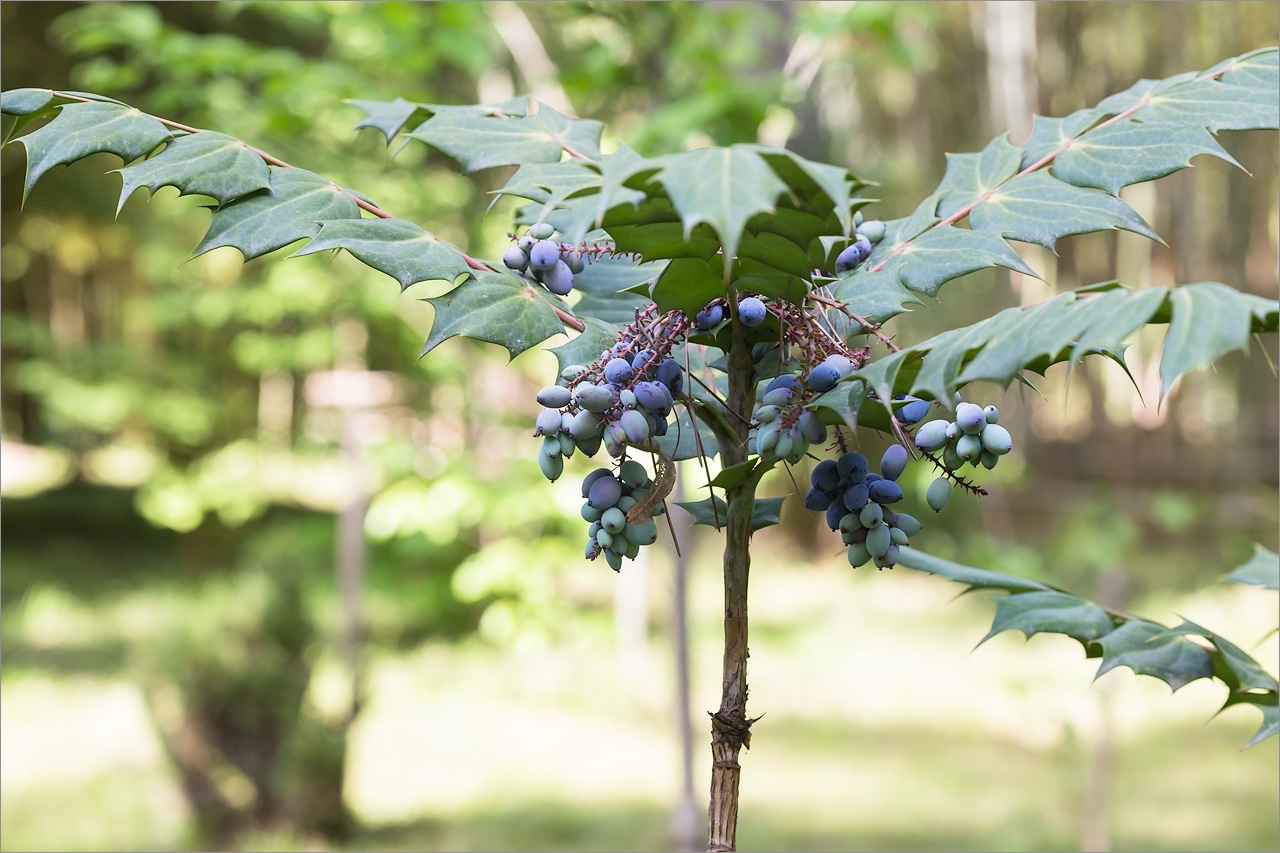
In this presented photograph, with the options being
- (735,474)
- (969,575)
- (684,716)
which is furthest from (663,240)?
(684,716)

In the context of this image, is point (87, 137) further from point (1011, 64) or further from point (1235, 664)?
point (1011, 64)

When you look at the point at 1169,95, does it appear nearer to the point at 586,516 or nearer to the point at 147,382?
the point at 586,516

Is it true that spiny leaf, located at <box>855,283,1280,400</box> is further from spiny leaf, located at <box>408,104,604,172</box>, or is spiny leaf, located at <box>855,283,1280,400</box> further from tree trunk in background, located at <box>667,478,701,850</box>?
tree trunk in background, located at <box>667,478,701,850</box>

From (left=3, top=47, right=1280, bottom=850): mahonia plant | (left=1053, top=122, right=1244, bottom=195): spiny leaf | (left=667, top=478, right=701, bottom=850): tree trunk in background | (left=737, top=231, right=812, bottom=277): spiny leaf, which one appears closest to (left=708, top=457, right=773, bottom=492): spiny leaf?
(left=3, top=47, right=1280, bottom=850): mahonia plant

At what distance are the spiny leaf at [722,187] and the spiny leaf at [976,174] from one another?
31 centimetres

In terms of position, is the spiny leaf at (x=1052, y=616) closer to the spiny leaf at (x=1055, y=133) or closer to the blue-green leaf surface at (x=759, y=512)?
the blue-green leaf surface at (x=759, y=512)

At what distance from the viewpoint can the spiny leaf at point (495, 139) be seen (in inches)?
27.8

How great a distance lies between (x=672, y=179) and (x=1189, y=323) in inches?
9.6

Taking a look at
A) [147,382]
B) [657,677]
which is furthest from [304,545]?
[657,677]

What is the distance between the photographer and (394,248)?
1.92ft

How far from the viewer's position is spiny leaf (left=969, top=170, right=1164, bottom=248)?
0.61 metres

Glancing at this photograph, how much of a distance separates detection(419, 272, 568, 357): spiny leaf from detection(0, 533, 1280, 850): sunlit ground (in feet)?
7.47

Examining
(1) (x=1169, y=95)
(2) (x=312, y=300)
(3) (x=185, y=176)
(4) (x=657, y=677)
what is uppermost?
(2) (x=312, y=300)

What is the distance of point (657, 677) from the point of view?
4863 millimetres
